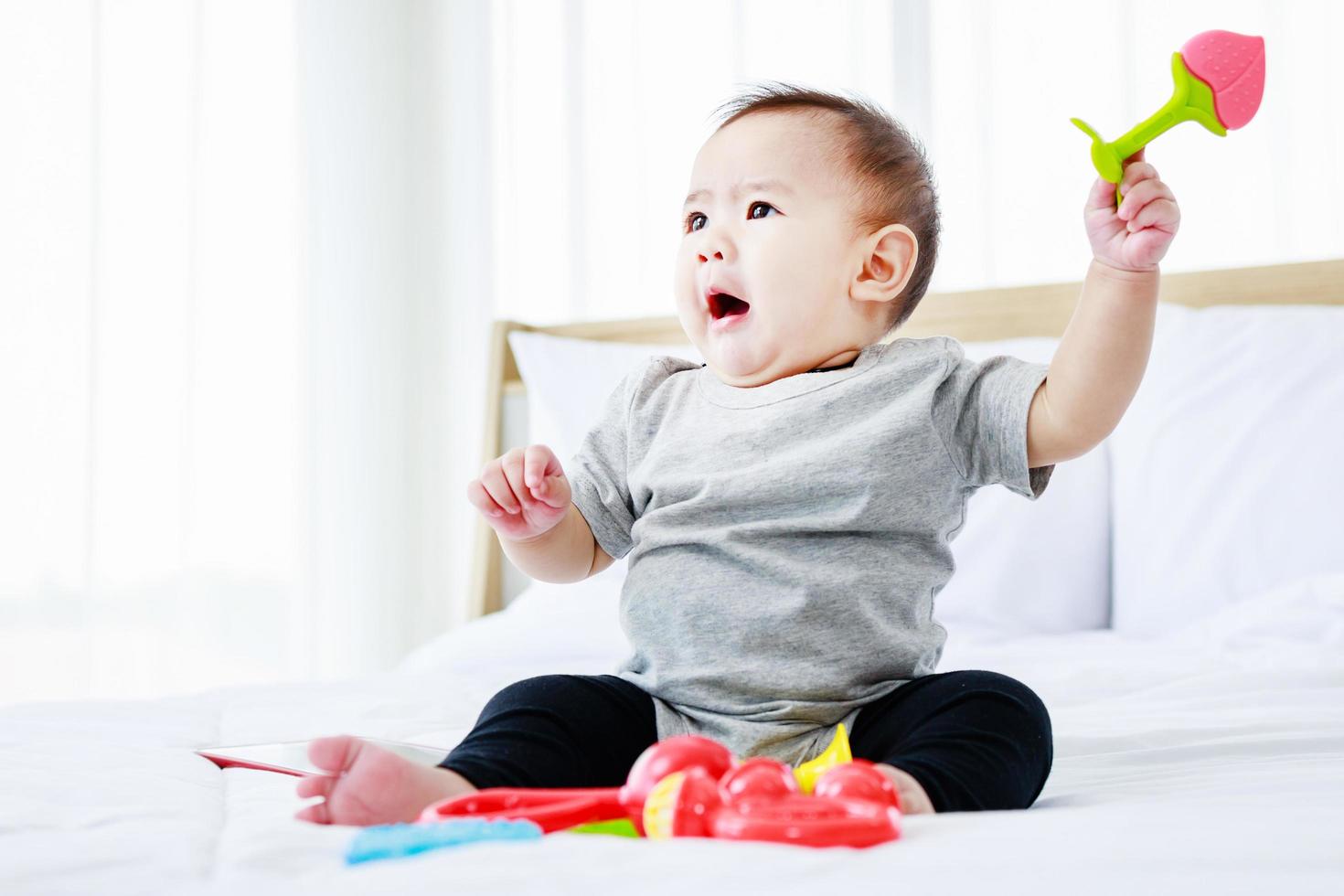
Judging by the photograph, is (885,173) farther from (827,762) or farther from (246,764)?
(246,764)

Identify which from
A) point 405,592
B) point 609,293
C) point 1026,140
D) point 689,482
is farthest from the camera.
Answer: point 405,592

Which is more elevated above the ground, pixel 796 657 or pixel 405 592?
pixel 796 657

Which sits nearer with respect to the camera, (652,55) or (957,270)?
(957,270)

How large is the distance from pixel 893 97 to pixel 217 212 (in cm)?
127

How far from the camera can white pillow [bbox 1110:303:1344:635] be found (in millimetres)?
1489

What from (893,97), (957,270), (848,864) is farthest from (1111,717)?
(893,97)

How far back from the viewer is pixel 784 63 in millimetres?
2357

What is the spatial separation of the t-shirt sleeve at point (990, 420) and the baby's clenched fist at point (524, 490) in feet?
0.95

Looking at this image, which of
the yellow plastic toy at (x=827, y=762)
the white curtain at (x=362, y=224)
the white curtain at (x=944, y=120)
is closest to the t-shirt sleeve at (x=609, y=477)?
the yellow plastic toy at (x=827, y=762)

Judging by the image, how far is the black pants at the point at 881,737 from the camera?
2.24ft

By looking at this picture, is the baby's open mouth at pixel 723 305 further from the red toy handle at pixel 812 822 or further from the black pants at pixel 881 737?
the red toy handle at pixel 812 822

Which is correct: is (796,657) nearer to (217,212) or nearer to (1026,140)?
(1026,140)

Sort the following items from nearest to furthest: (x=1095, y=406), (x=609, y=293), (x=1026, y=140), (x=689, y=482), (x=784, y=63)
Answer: (x=1095, y=406) → (x=689, y=482) → (x=1026, y=140) → (x=784, y=63) → (x=609, y=293)

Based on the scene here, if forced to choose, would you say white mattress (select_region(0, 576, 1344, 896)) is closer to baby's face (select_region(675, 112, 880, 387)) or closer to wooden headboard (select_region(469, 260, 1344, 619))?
baby's face (select_region(675, 112, 880, 387))
